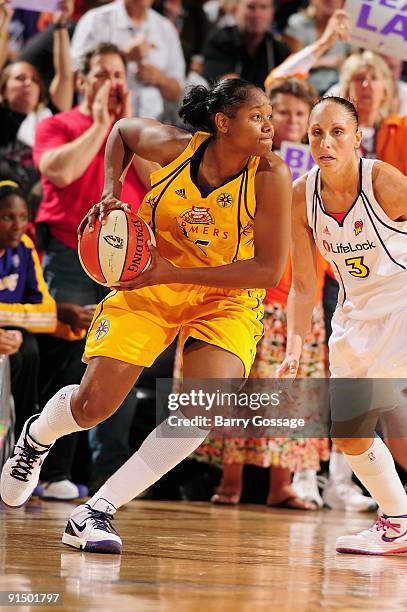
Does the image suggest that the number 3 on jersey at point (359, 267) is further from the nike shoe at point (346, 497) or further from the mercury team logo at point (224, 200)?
the nike shoe at point (346, 497)

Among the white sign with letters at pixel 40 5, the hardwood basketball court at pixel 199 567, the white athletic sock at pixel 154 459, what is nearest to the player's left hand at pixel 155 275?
the white athletic sock at pixel 154 459

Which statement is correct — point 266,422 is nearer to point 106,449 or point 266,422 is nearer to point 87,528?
point 106,449

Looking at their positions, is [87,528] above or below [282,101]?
below

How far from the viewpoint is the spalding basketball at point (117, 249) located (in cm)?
360

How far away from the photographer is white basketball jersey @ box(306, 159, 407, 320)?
4.03 m

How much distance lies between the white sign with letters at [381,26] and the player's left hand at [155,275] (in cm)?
273

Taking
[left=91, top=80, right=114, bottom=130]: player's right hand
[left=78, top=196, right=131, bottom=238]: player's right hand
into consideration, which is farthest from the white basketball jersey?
[left=91, top=80, right=114, bottom=130]: player's right hand

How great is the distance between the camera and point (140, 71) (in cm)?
697

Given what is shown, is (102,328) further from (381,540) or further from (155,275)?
(381,540)

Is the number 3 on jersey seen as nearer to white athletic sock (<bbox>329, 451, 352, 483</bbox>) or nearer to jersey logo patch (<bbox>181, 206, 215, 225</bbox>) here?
jersey logo patch (<bbox>181, 206, 215, 225</bbox>)

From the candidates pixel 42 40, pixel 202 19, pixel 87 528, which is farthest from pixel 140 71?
pixel 87 528

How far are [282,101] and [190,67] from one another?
220 centimetres

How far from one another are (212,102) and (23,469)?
153 centimetres

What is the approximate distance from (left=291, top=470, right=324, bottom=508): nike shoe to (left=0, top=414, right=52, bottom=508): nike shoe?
2.50 m
